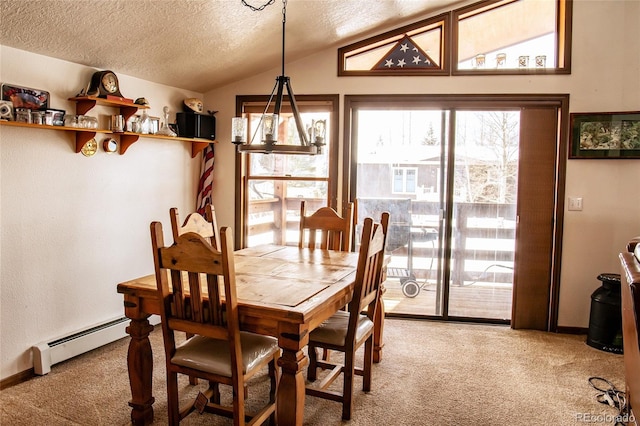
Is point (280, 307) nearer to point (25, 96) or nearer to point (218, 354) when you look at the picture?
point (218, 354)

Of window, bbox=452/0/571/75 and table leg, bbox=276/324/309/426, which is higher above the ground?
window, bbox=452/0/571/75

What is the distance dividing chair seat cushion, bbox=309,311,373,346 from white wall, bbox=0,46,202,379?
1.86 m

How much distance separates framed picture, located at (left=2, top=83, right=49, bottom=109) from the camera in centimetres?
274

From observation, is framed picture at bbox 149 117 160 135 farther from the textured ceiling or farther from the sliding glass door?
the sliding glass door

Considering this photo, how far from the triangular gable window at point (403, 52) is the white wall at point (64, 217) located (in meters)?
1.81

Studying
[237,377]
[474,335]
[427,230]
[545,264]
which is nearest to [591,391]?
[474,335]

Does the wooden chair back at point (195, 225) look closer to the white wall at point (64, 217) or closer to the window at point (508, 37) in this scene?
the white wall at point (64, 217)

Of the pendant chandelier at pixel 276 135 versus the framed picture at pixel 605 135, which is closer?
the pendant chandelier at pixel 276 135

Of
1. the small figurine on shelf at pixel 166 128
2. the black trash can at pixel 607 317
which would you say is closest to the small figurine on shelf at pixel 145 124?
the small figurine on shelf at pixel 166 128

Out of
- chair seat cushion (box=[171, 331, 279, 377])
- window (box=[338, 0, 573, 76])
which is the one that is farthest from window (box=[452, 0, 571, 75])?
chair seat cushion (box=[171, 331, 279, 377])

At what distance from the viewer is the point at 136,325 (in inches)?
93.9

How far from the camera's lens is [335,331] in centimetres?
262

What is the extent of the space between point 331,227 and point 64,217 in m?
1.91

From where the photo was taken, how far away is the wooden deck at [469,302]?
443 centimetres
